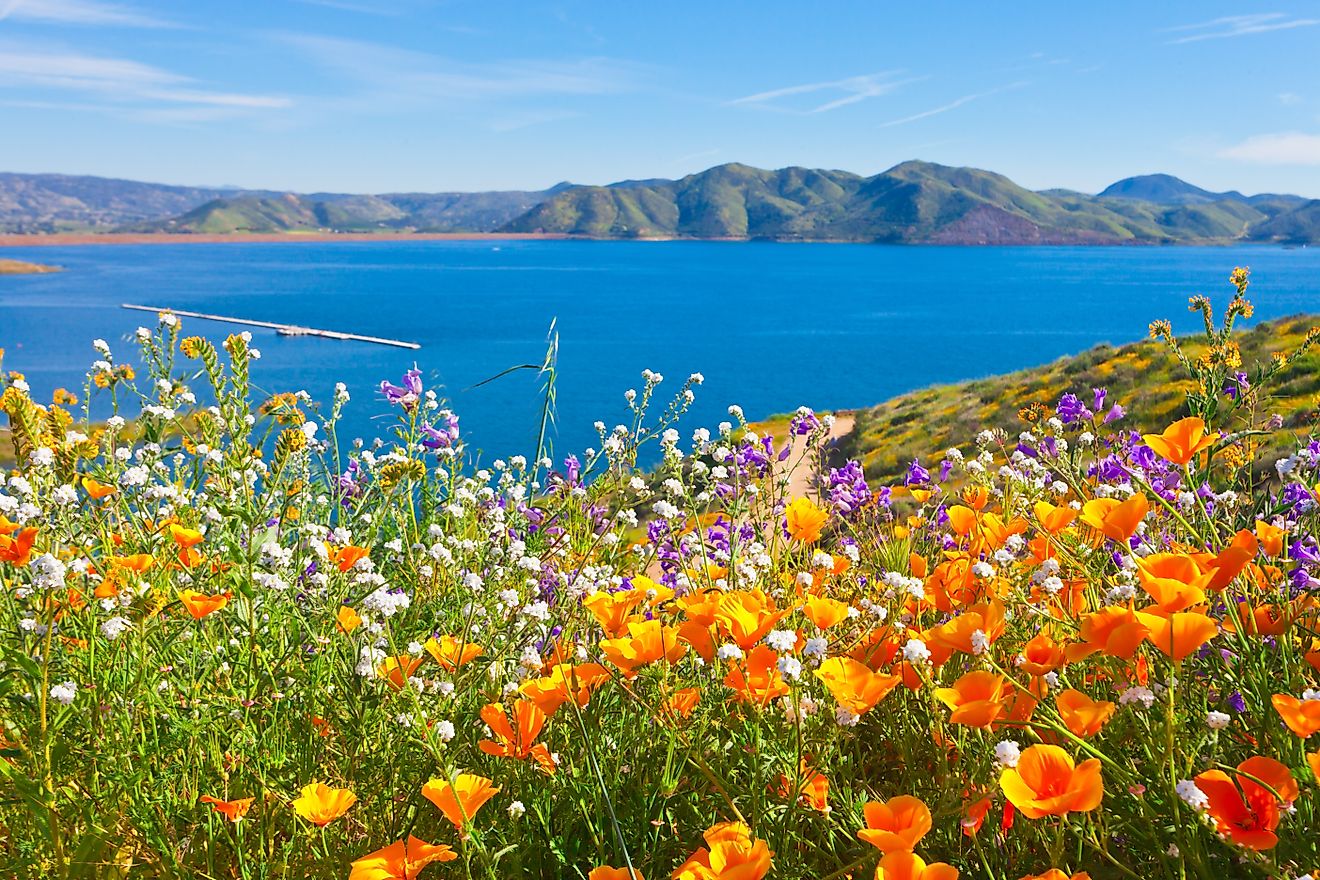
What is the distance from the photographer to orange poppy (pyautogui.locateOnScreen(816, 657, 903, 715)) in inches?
62.5

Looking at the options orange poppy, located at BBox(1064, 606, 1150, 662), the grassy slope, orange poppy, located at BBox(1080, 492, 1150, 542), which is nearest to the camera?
orange poppy, located at BBox(1064, 606, 1150, 662)

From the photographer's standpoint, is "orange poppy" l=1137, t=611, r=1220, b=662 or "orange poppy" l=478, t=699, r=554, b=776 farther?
"orange poppy" l=478, t=699, r=554, b=776

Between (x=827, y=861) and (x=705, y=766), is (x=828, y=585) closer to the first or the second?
(x=827, y=861)

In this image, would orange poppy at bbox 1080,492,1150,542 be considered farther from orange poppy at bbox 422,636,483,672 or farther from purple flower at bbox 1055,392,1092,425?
purple flower at bbox 1055,392,1092,425

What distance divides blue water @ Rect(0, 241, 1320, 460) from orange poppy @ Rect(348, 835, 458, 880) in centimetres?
2316

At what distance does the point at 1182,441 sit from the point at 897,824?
105 cm

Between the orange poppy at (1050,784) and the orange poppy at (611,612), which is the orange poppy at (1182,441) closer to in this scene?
the orange poppy at (1050,784)

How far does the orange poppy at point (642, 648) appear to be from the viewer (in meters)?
1.78

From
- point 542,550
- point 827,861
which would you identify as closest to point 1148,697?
point 827,861

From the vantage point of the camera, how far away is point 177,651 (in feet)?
8.55

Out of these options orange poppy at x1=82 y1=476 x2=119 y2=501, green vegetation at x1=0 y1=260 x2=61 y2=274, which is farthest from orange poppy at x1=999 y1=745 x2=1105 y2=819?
green vegetation at x1=0 y1=260 x2=61 y2=274

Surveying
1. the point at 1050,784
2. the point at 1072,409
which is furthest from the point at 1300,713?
the point at 1072,409

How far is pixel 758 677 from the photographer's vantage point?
1.73m

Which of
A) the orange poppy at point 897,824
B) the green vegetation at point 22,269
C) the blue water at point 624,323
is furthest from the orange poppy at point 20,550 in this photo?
the green vegetation at point 22,269
